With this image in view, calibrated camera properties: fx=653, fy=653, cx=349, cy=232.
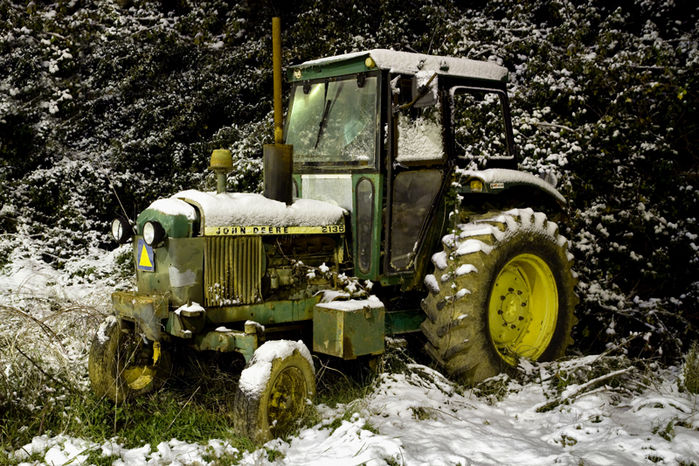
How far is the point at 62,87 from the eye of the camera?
Answer: 9.56 metres

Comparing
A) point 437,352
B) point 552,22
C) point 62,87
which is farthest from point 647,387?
point 62,87

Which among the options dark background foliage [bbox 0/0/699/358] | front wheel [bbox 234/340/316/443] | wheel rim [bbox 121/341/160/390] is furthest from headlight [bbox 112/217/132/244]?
dark background foliage [bbox 0/0/699/358]

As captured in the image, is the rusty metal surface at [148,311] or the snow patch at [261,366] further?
the rusty metal surface at [148,311]

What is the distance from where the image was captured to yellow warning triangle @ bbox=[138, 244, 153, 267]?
388 cm

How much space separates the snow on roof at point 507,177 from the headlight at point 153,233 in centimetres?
210

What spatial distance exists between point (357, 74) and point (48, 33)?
6.79 m

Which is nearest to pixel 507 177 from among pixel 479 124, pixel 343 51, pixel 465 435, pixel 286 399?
pixel 465 435

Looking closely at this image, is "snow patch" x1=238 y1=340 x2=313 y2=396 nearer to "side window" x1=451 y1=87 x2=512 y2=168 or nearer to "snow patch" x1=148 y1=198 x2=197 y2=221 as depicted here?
"snow patch" x1=148 y1=198 x2=197 y2=221

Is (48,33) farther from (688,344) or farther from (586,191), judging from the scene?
(688,344)

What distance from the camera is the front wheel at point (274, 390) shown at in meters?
3.32

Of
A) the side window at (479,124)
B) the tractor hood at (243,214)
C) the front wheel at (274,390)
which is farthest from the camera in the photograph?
the side window at (479,124)

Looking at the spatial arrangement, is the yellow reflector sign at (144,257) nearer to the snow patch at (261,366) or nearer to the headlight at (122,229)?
the headlight at (122,229)

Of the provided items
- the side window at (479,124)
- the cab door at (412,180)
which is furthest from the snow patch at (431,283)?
the side window at (479,124)

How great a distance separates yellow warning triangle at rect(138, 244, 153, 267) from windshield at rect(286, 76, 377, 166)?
1365mm
